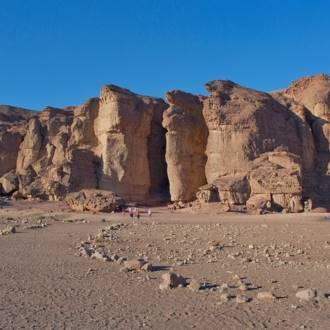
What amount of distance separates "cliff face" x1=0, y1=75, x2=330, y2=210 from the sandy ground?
14889 millimetres

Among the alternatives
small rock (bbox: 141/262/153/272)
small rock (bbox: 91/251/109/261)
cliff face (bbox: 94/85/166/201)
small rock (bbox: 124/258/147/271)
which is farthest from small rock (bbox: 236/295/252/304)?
cliff face (bbox: 94/85/166/201)

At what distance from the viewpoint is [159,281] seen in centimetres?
874

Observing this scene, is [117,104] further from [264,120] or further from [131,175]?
[264,120]

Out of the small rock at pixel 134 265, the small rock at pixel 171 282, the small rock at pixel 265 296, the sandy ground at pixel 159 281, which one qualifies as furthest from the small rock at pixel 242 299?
the small rock at pixel 134 265

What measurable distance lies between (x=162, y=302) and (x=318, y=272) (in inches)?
148

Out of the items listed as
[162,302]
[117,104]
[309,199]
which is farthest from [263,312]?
[117,104]

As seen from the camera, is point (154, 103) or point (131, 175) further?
point (154, 103)

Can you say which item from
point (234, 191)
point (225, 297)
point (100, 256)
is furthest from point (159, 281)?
point (234, 191)

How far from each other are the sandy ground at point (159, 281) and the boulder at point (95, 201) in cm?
1292

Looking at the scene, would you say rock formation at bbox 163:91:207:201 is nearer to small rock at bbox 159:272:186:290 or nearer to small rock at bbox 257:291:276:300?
small rock at bbox 159:272:186:290

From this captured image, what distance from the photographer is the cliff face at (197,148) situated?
1234 inches

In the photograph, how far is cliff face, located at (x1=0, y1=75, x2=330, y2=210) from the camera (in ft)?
103

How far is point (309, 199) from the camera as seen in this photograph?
97.0ft

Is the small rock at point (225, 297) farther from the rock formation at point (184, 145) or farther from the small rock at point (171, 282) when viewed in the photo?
the rock formation at point (184, 145)
